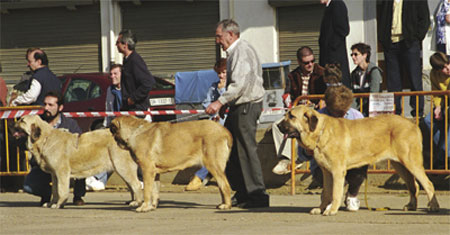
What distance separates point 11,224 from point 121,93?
313 cm

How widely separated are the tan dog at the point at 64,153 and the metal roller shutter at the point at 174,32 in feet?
39.2

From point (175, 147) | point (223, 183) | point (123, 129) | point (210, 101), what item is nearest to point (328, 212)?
point (223, 183)

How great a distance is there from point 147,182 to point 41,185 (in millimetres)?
2231

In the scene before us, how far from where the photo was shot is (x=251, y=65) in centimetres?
1080

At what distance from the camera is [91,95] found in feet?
61.0

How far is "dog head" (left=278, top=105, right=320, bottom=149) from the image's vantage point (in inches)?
387

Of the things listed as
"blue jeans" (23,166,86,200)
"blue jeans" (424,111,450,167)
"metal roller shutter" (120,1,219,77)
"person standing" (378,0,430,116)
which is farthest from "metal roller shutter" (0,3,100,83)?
"blue jeans" (424,111,450,167)

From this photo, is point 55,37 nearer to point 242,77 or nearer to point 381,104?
point 381,104

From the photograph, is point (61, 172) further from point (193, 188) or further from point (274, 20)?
point (274, 20)

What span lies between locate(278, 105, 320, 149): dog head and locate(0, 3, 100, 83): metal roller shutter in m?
15.8

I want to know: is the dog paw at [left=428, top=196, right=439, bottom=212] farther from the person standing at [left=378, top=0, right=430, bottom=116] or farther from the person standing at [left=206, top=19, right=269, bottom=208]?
the person standing at [left=378, top=0, right=430, bottom=116]

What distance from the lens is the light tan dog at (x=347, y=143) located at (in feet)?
32.1

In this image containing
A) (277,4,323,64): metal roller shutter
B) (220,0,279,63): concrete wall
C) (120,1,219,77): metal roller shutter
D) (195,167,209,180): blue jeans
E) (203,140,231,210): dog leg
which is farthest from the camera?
(120,1,219,77): metal roller shutter

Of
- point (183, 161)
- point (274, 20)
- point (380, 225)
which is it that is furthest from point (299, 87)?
point (274, 20)
